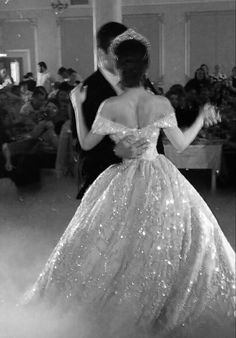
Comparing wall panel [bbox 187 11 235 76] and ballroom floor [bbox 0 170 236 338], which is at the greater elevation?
wall panel [bbox 187 11 235 76]

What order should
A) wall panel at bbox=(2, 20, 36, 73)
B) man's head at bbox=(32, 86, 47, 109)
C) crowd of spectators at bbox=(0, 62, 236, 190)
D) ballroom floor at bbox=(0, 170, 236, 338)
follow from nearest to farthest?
ballroom floor at bbox=(0, 170, 236, 338)
crowd of spectators at bbox=(0, 62, 236, 190)
man's head at bbox=(32, 86, 47, 109)
wall panel at bbox=(2, 20, 36, 73)

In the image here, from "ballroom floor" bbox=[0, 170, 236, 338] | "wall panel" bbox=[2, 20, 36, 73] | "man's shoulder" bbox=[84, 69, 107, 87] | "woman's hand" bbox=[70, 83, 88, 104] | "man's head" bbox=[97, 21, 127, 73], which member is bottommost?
"ballroom floor" bbox=[0, 170, 236, 338]

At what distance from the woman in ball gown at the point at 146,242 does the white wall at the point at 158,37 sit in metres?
7.00

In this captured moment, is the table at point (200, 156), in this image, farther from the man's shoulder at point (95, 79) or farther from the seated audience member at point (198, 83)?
the man's shoulder at point (95, 79)

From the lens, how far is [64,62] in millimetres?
9297

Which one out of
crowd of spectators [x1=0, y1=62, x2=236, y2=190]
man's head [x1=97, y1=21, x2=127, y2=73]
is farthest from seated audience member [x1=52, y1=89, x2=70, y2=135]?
man's head [x1=97, y1=21, x2=127, y2=73]

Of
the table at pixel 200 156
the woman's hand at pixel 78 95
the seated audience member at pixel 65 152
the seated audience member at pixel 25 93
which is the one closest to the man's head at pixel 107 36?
the woman's hand at pixel 78 95

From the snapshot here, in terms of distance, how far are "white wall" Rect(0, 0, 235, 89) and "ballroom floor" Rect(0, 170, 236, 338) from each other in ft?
12.9

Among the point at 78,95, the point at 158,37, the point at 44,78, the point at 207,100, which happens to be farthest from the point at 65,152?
the point at 158,37

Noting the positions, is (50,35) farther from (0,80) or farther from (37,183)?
(37,183)

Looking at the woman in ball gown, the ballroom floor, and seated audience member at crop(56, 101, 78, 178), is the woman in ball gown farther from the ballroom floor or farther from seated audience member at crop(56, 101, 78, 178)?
seated audience member at crop(56, 101, 78, 178)

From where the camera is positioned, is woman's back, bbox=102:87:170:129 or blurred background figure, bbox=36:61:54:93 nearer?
woman's back, bbox=102:87:170:129

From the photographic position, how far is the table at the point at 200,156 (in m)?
4.96

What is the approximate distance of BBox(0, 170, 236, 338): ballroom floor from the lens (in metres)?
3.08
